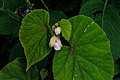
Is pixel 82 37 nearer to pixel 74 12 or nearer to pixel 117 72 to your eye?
pixel 117 72

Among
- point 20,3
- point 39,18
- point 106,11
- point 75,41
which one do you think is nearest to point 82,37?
point 75,41

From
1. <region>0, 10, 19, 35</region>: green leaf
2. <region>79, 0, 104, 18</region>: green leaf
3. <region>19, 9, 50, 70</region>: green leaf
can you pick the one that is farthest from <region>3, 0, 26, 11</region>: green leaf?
<region>19, 9, 50, 70</region>: green leaf

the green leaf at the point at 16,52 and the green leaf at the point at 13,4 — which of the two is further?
the green leaf at the point at 13,4

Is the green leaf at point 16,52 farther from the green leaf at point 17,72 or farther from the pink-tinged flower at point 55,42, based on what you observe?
the pink-tinged flower at point 55,42

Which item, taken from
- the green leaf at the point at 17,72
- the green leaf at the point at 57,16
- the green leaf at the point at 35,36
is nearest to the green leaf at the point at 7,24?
the green leaf at the point at 57,16

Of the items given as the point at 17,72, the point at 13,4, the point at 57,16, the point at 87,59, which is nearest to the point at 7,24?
the point at 13,4

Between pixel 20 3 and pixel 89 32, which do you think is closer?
pixel 89 32
